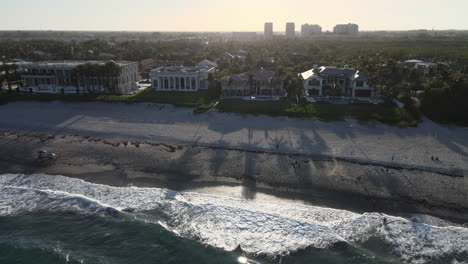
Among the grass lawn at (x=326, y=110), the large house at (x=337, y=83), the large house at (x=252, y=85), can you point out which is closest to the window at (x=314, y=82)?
the large house at (x=337, y=83)

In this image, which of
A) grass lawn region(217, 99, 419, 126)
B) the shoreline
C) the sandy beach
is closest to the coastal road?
the sandy beach

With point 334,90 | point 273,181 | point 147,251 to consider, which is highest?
point 334,90

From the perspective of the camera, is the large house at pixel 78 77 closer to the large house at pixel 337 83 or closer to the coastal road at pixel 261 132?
the coastal road at pixel 261 132

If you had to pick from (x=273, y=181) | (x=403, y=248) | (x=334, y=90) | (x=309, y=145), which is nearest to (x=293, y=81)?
(x=334, y=90)

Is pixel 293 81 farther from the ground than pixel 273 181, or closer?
farther from the ground

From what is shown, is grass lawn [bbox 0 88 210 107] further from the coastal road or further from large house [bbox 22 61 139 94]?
large house [bbox 22 61 139 94]

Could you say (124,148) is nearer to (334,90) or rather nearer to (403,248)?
(403,248)

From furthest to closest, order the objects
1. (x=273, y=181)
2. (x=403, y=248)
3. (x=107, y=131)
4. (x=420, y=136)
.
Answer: (x=107, y=131), (x=420, y=136), (x=273, y=181), (x=403, y=248)
